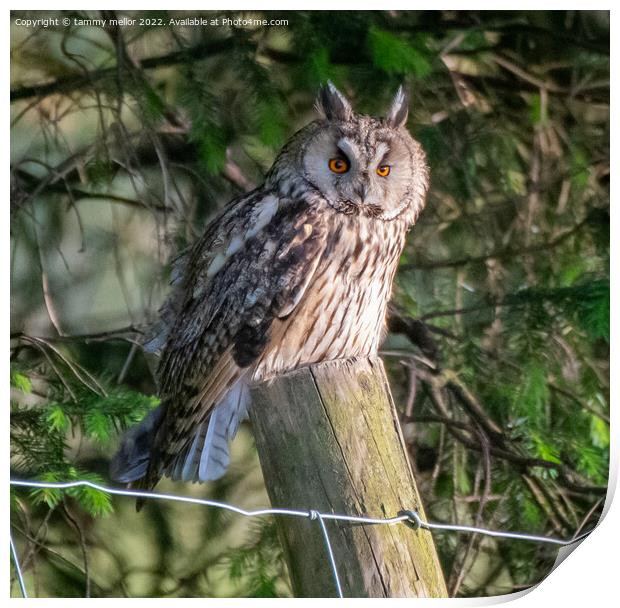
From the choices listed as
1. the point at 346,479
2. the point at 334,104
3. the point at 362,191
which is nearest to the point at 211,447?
the point at 346,479

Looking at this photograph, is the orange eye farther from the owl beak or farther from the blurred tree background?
the blurred tree background

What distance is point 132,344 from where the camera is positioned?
5.51 ft

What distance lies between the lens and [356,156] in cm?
149

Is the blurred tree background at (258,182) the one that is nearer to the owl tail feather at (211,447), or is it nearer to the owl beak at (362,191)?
the owl tail feather at (211,447)

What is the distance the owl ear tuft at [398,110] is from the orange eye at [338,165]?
0.40ft

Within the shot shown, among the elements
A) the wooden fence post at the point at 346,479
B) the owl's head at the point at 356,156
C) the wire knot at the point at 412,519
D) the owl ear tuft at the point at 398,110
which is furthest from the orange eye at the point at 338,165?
the wire knot at the point at 412,519

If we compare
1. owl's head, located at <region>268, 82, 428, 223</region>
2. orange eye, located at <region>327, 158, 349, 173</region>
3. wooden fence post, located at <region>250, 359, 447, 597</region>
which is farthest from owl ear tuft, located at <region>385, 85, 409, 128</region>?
wooden fence post, located at <region>250, 359, 447, 597</region>

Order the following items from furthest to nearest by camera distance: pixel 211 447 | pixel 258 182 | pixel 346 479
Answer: pixel 258 182
pixel 211 447
pixel 346 479

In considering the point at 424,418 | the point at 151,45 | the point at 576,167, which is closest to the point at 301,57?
the point at 151,45

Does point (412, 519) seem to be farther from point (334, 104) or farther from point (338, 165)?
point (334, 104)

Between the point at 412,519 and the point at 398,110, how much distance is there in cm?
77

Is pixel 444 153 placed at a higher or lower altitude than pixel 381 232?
higher

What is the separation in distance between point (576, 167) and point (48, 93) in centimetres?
108
